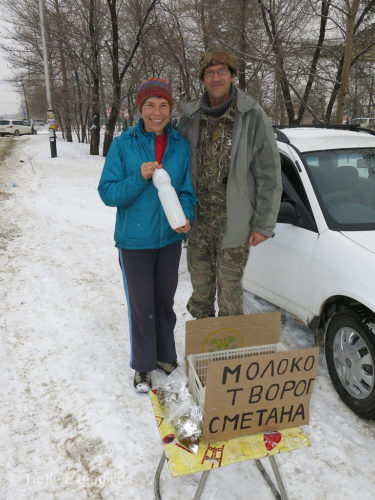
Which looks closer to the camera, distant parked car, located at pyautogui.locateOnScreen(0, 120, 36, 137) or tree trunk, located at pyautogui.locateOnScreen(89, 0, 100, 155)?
tree trunk, located at pyautogui.locateOnScreen(89, 0, 100, 155)

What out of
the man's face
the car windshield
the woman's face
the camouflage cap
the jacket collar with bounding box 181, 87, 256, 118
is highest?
the camouflage cap

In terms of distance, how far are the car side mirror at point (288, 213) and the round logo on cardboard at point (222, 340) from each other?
118 centimetres

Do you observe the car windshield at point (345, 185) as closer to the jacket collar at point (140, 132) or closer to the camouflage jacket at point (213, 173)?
the camouflage jacket at point (213, 173)

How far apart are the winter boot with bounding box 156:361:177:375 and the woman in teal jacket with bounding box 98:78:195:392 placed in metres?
0.20

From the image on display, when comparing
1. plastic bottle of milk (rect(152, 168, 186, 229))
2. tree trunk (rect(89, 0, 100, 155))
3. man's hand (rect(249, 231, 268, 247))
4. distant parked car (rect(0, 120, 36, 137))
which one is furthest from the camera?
distant parked car (rect(0, 120, 36, 137))

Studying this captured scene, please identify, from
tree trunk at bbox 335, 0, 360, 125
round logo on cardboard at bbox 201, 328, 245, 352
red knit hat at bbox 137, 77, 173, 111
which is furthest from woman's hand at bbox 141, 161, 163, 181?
tree trunk at bbox 335, 0, 360, 125

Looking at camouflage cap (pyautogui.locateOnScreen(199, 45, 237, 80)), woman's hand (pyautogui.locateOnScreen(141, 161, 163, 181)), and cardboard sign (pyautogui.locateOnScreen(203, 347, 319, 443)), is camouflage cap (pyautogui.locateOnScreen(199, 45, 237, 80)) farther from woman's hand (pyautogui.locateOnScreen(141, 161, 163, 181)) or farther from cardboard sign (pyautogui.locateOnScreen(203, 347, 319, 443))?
cardboard sign (pyautogui.locateOnScreen(203, 347, 319, 443))

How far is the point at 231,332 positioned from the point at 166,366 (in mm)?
968

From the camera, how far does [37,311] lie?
387 cm

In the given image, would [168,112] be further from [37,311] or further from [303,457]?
[37,311]

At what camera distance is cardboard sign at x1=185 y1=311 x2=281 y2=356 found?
7.11ft

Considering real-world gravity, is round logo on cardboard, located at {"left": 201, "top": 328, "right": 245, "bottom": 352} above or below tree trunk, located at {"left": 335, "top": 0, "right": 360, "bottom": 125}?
below

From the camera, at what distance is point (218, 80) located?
7.89 ft

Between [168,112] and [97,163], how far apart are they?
1415 cm
